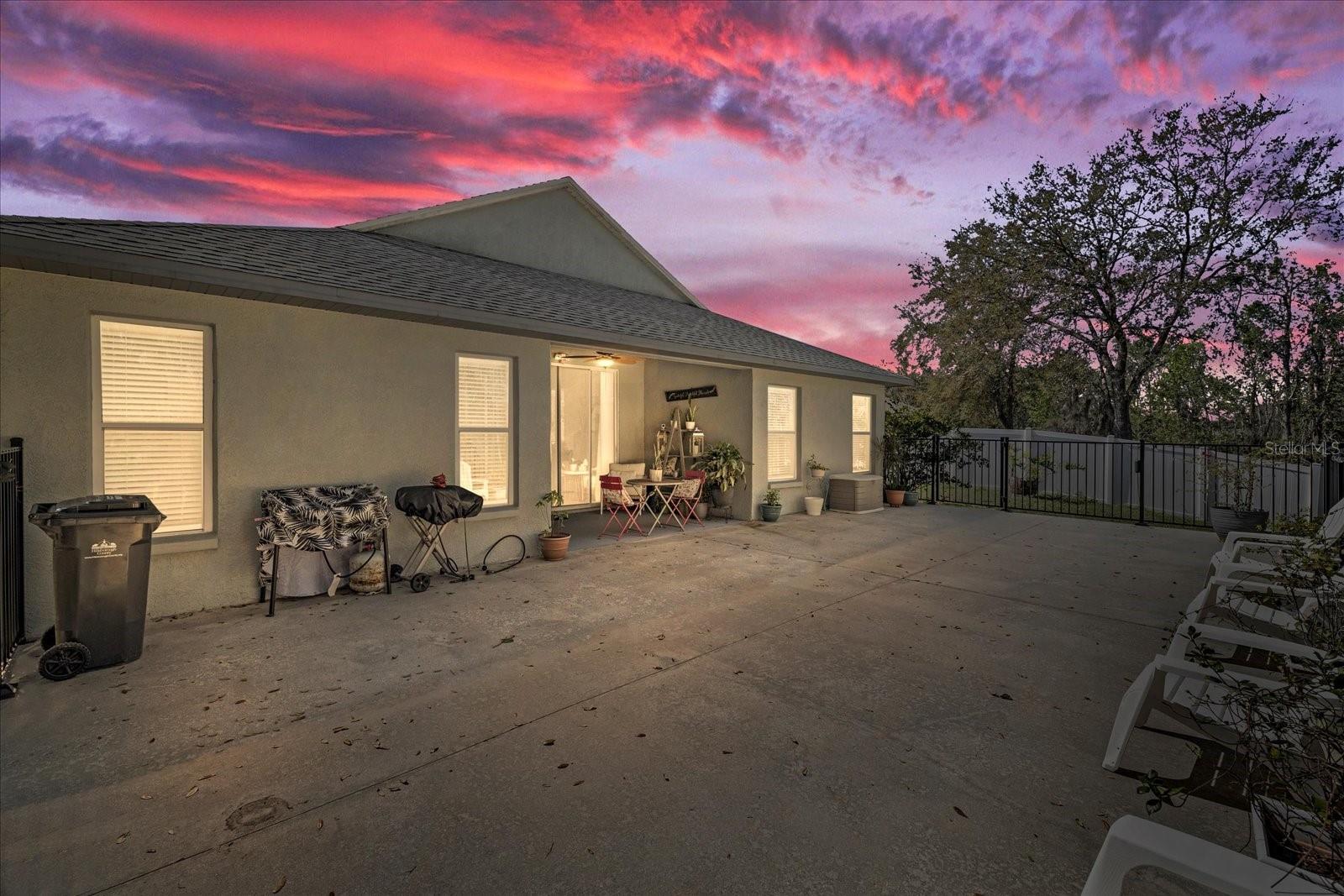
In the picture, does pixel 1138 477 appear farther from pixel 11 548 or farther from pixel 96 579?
pixel 11 548

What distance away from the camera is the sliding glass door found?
1070 centimetres

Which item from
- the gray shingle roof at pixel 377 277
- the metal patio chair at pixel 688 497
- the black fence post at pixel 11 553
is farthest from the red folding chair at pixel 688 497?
the black fence post at pixel 11 553

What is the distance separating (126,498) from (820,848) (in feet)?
16.3

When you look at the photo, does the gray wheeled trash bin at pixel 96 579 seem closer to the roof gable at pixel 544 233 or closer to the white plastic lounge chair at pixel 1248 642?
the white plastic lounge chair at pixel 1248 642

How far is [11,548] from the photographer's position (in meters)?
4.19

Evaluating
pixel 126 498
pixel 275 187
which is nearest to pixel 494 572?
pixel 126 498

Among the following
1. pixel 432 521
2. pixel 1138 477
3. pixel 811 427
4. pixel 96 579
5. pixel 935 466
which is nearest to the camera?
pixel 96 579

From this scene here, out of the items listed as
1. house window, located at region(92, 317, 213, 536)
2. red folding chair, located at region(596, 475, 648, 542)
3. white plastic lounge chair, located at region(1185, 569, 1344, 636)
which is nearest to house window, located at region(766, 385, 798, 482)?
red folding chair, located at region(596, 475, 648, 542)

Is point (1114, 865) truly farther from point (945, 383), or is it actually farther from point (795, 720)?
point (945, 383)

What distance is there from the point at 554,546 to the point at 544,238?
6.76 m

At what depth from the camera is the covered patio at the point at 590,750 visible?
2209mm

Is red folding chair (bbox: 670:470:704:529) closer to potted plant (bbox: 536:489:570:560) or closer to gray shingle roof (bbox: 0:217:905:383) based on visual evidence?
gray shingle roof (bbox: 0:217:905:383)

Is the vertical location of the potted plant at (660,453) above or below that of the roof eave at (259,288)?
below

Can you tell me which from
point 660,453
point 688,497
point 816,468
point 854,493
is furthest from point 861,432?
point 688,497
